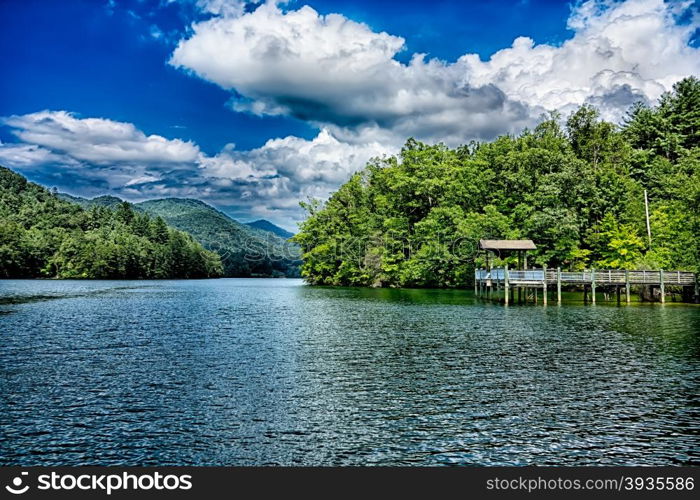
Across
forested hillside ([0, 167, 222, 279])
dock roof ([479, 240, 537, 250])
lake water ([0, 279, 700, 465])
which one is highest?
forested hillside ([0, 167, 222, 279])

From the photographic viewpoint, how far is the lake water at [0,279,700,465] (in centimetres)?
1040

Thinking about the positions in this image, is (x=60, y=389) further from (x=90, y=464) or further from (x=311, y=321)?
(x=311, y=321)

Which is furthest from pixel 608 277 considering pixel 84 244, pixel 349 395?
pixel 84 244

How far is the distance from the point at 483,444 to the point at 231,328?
68.0ft

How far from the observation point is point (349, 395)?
14398 millimetres

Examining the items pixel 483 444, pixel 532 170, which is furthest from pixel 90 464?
pixel 532 170

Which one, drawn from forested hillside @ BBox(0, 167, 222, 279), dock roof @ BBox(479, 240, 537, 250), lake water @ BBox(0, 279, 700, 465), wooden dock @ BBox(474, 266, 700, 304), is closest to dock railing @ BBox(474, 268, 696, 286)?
wooden dock @ BBox(474, 266, 700, 304)

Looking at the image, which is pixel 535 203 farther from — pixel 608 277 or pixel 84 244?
pixel 84 244

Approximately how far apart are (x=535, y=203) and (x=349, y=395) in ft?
169

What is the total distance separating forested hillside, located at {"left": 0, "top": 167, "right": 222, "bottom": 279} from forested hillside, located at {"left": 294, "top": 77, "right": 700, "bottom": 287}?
58.5 metres

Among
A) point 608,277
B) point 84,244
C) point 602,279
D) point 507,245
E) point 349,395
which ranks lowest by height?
point 349,395

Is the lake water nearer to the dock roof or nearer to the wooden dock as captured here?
the wooden dock

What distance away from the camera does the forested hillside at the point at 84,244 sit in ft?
394

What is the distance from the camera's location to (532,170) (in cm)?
6431
